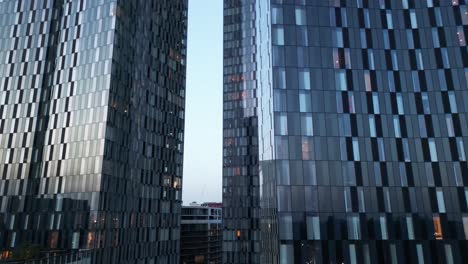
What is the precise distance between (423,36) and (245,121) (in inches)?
2488

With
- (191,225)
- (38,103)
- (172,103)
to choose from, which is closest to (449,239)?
(172,103)

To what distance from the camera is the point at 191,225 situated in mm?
131500

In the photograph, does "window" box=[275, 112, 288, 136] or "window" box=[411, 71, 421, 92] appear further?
"window" box=[411, 71, 421, 92]

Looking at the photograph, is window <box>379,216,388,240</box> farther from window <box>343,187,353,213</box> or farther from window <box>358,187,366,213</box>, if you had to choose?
window <box>343,187,353,213</box>

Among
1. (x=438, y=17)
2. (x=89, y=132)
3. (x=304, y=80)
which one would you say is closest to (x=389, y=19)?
(x=438, y=17)

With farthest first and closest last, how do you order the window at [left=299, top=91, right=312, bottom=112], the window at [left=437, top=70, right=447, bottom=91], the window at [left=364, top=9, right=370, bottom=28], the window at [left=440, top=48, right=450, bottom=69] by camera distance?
the window at [left=364, top=9, right=370, bottom=28] < the window at [left=440, top=48, right=450, bottom=69] < the window at [left=437, top=70, right=447, bottom=91] < the window at [left=299, top=91, right=312, bottom=112]

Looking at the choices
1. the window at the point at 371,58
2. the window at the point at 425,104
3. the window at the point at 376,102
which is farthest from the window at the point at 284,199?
the window at the point at 425,104

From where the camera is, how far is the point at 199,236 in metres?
134

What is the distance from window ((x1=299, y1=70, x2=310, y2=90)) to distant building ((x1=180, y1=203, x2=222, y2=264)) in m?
91.1

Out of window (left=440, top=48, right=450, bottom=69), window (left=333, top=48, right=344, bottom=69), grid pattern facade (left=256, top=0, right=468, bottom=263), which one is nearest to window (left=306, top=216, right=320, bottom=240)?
grid pattern facade (left=256, top=0, right=468, bottom=263)

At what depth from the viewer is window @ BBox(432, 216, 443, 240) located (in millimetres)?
46284

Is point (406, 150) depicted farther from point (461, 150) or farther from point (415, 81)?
point (415, 81)

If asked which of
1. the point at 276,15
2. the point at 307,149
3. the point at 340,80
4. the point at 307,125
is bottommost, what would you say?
the point at 307,149

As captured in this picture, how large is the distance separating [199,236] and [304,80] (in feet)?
319
